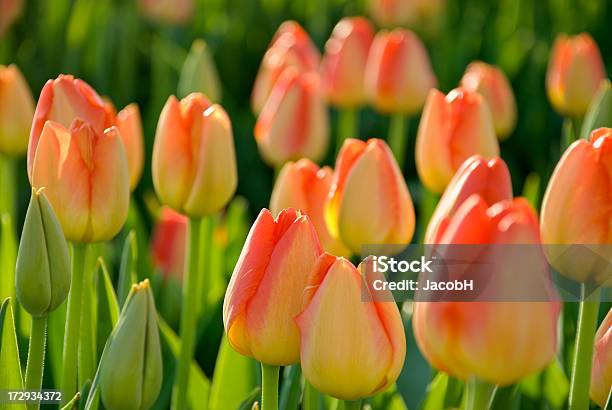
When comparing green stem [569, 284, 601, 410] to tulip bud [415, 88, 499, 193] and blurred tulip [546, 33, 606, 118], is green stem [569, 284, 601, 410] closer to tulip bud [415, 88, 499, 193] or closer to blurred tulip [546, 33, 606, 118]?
tulip bud [415, 88, 499, 193]

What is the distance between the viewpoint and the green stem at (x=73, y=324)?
120 cm

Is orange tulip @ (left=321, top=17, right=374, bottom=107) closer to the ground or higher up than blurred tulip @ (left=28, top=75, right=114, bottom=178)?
higher up

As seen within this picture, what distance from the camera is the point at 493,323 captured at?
2.99 feet

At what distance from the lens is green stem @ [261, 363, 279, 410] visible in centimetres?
104

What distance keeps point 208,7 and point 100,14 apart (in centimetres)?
52

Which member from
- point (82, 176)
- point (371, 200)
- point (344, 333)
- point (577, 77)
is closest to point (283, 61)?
point (577, 77)

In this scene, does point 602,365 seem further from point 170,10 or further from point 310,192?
point 170,10

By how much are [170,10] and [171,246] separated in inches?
55.6

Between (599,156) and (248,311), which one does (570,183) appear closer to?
(599,156)

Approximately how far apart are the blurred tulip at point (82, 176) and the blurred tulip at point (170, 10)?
199cm

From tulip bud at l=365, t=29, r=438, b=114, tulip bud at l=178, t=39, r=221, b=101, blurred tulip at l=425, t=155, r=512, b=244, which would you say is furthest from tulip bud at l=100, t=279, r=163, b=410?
tulip bud at l=365, t=29, r=438, b=114

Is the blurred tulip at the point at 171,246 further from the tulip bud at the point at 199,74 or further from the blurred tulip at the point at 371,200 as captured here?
the blurred tulip at the point at 371,200

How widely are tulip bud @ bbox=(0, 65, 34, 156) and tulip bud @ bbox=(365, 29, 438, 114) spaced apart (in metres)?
0.69

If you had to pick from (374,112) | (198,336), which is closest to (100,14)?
(374,112)
